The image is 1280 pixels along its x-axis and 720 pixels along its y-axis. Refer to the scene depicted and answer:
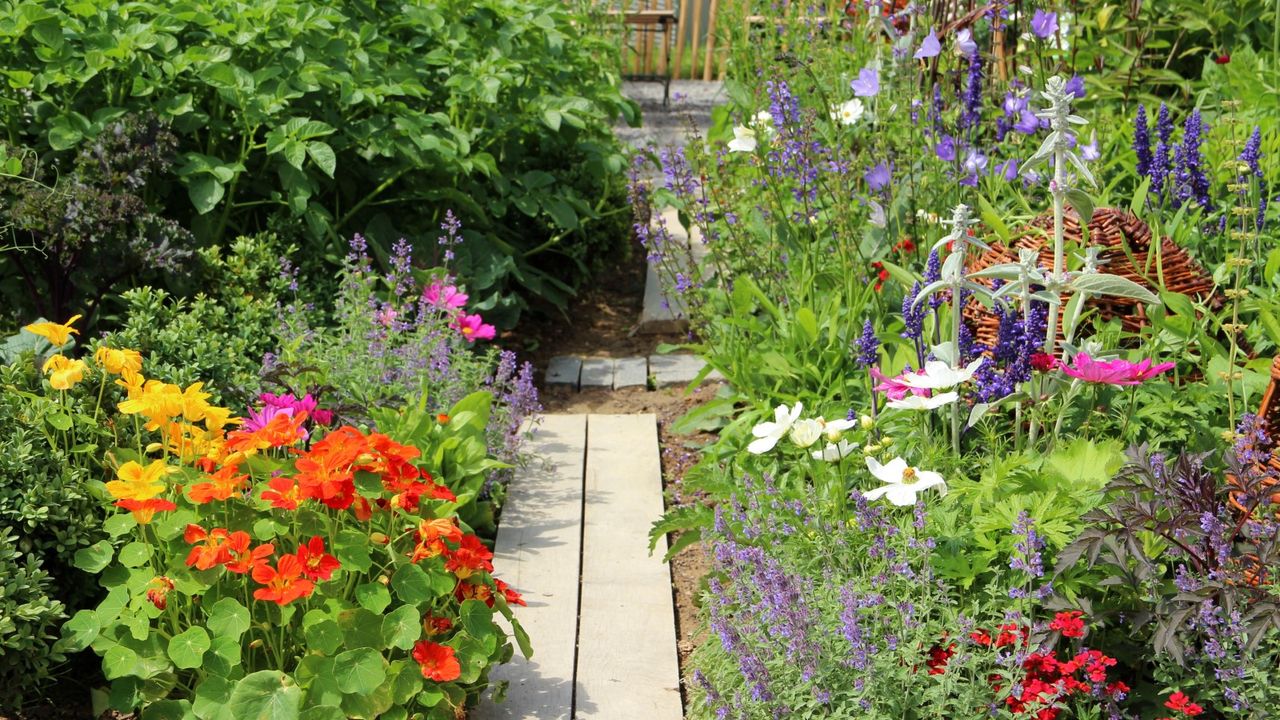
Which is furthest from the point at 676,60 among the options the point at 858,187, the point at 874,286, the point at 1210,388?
the point at 1210,388

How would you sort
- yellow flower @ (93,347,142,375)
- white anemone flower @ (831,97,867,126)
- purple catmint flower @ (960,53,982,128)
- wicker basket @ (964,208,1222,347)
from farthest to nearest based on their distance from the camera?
white anemone flower @ (831,97,867,126) → purple catmint flower @ (960,53,982,128) → wicker basket @ (964,208,1222,347) → yellow flower @ (93,347,142,375)

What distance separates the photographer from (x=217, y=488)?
7.27 feet

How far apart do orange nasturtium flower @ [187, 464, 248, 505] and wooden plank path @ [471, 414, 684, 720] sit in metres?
0.68

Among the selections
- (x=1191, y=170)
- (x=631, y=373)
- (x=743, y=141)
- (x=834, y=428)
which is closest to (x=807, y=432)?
(x=834, y=428)

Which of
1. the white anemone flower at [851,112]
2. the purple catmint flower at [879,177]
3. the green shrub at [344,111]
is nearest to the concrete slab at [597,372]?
the green shrub at [344,111]

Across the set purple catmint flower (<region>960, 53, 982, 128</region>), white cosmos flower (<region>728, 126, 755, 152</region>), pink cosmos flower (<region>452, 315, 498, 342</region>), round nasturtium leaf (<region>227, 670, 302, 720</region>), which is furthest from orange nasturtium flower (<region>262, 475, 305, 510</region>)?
purple catmint flower (<region>960, 53, 982, 128</region>)

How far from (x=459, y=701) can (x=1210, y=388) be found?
167 cm

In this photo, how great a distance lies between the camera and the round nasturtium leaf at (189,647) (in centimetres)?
216

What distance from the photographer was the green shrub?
369cm

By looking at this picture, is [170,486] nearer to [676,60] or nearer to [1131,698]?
[1131,698]

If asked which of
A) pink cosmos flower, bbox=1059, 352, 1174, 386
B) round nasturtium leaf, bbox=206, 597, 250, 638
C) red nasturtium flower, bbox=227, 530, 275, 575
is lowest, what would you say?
round nasturtium leaf, bbox=206, 597, 250, 638

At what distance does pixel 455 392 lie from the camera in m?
3.42

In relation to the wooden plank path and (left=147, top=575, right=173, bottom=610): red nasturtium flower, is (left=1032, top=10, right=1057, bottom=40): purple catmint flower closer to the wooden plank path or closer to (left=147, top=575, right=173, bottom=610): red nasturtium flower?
the wooden plank path

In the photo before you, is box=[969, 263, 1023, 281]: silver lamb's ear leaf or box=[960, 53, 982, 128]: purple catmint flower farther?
box=[960, 53, 982, 128]: purple catmint flower
